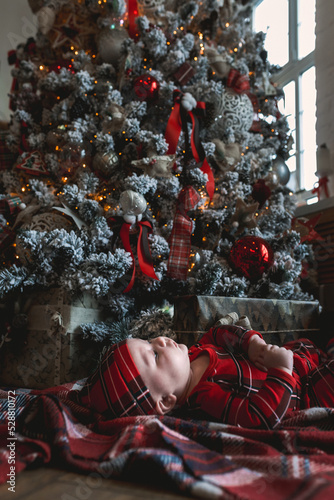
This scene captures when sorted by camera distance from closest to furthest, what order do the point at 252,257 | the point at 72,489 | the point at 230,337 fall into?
the point at 72,489
the point at 230,337
the point at 252,257

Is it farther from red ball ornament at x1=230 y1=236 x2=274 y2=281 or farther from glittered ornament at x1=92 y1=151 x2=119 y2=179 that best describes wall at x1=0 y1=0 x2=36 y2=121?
red ball ornament at x1=230 y1=236 x2=274 y2=281

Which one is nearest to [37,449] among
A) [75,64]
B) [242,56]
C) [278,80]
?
[75,64]

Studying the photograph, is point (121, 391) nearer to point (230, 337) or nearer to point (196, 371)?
point (196, 371)

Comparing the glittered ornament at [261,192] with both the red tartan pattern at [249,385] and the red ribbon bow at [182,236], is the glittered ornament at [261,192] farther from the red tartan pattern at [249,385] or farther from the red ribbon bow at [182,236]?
the red tartan pattern at [249,385]

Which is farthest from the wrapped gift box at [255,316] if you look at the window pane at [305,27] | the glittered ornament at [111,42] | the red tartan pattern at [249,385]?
the window pane at [305,27]

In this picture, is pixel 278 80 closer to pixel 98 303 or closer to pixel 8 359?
pixel 98 303

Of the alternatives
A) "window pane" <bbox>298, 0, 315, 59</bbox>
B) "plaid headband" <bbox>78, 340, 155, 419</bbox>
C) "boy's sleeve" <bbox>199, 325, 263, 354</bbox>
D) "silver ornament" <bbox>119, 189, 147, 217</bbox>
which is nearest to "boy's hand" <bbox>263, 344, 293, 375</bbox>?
"boy's sleeve" <bbox>199, 325, 263, 354</bbox>

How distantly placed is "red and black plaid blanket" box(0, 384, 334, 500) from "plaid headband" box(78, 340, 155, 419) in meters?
0.05

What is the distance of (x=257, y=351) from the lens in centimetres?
98

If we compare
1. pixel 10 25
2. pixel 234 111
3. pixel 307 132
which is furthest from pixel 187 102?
pixel 10 25

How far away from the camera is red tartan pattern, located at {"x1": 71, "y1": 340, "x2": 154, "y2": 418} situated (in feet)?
2.76

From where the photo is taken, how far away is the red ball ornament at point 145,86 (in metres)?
1.64

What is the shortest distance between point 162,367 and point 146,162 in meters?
0.87

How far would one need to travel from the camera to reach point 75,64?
1.82m
